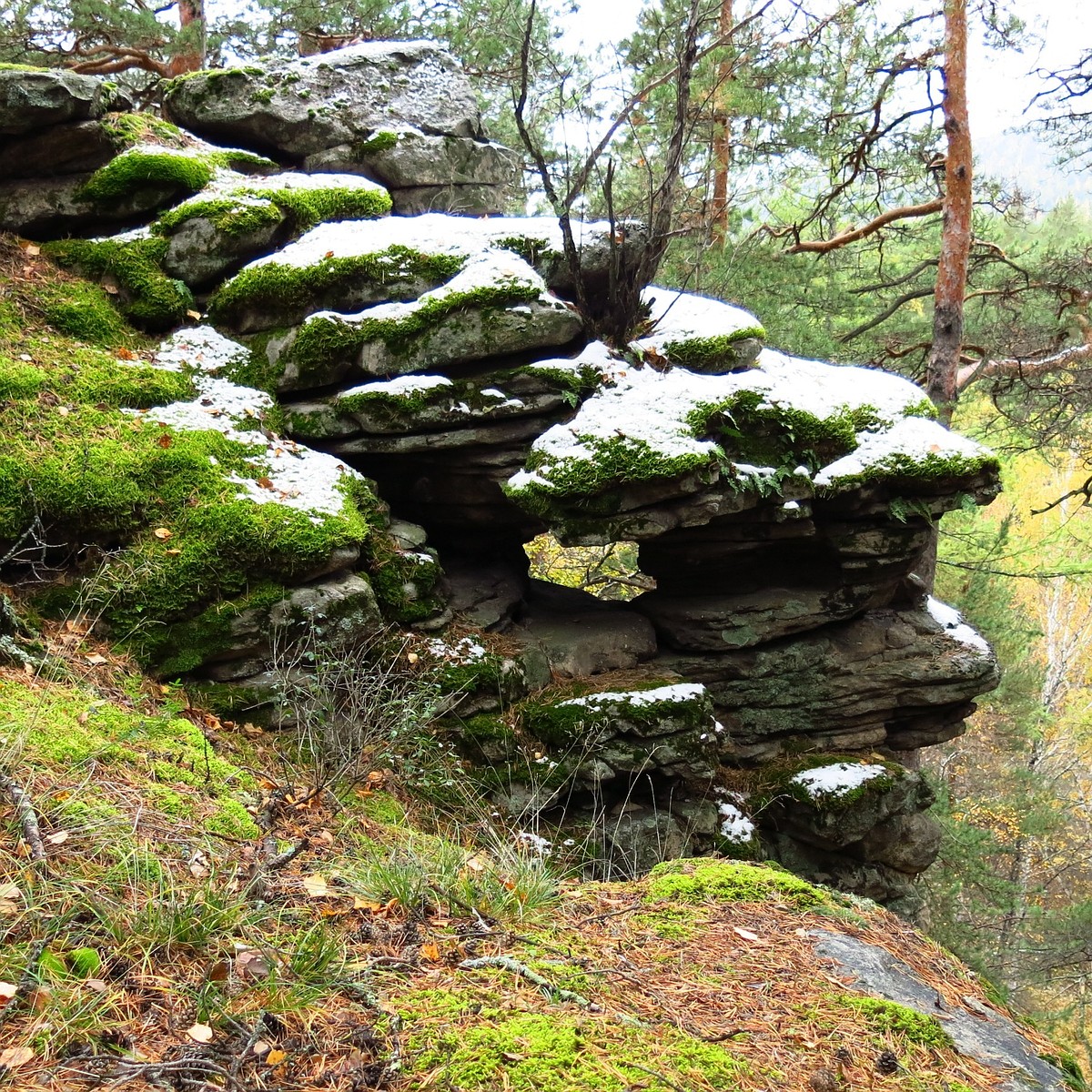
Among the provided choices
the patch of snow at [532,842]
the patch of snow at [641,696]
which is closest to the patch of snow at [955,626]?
the patch of snow at [641,696]

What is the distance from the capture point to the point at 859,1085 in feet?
7.45

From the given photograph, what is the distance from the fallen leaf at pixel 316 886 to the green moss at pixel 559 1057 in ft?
2.63

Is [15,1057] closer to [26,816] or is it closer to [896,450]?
[26,816]

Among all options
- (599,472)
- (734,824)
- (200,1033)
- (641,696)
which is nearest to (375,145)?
(599,472)

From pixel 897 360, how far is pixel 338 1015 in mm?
12694

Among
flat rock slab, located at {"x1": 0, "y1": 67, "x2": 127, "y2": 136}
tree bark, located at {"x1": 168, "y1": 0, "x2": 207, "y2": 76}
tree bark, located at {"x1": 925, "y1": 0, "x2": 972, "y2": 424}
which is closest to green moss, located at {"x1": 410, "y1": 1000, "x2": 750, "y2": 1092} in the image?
flat rock slab, located at {"x1": 0, "y1": 67, "x2": 127, "y2": 136}

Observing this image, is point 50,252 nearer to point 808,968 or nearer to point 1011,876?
point 808,968

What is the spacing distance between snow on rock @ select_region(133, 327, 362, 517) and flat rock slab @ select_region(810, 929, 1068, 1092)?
13.3 feet

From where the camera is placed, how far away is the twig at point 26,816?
2324 millimetres

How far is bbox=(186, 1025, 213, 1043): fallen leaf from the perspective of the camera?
1876mm

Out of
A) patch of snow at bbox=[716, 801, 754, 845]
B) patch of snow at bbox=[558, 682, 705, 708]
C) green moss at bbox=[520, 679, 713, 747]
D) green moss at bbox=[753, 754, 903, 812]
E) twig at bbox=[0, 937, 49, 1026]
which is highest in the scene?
twig at bbox=[0, 937, 49, 1026]

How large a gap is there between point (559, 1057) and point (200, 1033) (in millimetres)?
894

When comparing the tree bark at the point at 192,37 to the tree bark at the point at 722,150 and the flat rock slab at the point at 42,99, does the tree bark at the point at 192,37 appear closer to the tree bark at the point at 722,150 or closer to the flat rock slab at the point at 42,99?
the flat rock slab at the point at 42,99

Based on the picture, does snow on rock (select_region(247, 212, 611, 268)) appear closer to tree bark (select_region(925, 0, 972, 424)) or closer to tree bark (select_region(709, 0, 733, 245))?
tree bark (select_region(709, 0, 733, 245))
